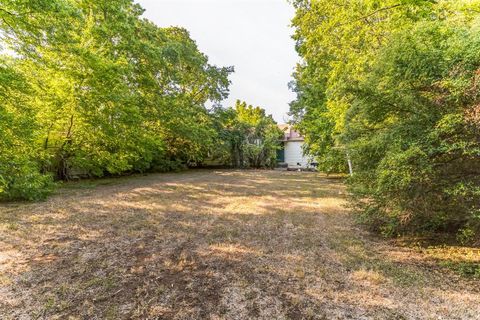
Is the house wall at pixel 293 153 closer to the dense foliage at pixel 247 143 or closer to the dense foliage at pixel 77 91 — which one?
the dense foliage at pixel 247 143

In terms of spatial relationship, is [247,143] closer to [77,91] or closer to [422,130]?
[77,91]

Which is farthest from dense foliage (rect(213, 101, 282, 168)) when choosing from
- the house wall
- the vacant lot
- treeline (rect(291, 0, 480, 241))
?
treeline (rect(291, 0, 480, 241))

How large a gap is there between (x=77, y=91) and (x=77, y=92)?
0.04 m

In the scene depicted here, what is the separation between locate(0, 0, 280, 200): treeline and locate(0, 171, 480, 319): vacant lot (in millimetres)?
1536

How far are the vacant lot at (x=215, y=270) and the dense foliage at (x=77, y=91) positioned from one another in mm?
1511

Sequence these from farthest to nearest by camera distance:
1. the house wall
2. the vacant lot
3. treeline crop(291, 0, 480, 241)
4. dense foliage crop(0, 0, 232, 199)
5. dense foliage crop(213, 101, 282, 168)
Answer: the house wall, dense foliage crop(213, 101, 282, 168), dense foliage crop(0, 0, 232, 199), treeline crop(291, 0, 480, 241), the vacant lot

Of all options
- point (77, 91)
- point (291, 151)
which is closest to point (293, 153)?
point (291, 151)

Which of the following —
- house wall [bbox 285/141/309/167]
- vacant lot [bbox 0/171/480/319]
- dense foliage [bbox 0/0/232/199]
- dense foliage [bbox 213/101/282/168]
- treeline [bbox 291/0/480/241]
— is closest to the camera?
vacant lot [bbox 0/171/480/319]

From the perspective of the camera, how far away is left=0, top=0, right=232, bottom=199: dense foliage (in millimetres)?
5070

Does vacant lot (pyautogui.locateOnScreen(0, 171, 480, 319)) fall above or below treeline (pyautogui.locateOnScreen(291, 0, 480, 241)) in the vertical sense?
below

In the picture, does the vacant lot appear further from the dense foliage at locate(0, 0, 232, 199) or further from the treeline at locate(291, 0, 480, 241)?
the dense foliage at locate(0, 0, 232, 199)

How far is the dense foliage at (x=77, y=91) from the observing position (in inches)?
200

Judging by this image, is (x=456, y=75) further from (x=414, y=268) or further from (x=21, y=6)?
(x=21, y=6)

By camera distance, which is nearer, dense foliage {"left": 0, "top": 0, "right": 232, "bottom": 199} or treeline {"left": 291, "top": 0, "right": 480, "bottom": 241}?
treeline {"left": 291, "top": 0, "right": 480, "bottom": 241}
